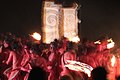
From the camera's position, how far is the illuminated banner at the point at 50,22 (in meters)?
10.6

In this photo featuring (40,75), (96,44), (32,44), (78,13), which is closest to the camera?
(40,75)

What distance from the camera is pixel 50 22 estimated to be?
35.0 ft

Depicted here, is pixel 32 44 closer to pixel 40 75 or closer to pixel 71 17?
pixel 71 17

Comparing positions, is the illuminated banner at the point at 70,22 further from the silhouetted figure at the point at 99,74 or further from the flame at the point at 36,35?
the silhouetted figure at the point at 99,74

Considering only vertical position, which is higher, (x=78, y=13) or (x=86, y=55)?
(x=78, y=13)

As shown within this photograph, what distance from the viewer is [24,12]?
10.6m

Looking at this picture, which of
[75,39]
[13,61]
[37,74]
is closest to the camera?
[37,74]

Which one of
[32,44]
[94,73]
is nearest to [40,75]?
[94,73]

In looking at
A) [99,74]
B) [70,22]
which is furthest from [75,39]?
[99,74]

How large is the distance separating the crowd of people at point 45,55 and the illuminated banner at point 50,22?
0.49 m

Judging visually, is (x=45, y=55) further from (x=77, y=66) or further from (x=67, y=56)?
(x=77, y=66)

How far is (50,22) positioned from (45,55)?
1.20m

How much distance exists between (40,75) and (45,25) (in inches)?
269

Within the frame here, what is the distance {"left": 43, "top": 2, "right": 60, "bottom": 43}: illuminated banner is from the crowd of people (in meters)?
0.49
